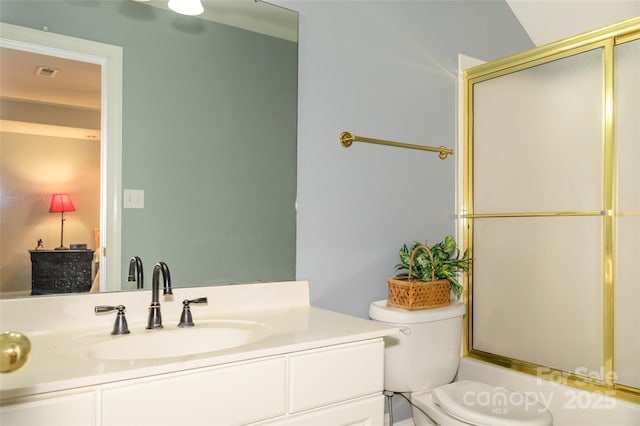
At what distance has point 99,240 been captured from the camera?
1.38 m

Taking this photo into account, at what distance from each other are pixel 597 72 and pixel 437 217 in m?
0.90

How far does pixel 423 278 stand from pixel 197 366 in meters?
1.17

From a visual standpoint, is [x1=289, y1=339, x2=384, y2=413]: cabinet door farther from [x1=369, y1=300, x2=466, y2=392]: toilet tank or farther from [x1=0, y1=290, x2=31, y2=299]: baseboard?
[x1=0, y1=290, x2=31, y2=299]: baseboard

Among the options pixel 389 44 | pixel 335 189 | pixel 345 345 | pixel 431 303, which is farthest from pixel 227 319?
pixel 389 44

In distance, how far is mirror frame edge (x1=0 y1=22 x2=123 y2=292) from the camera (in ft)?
4.51

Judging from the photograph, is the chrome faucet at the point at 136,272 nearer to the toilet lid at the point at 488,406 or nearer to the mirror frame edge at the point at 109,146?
the mirror frame edge at the point at 109,146

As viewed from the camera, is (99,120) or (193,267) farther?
(193,267)

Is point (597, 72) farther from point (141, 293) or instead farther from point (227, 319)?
point (141, 293)

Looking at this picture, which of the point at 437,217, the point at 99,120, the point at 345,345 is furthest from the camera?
the point at 437,217

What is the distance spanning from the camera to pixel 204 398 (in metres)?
1.03

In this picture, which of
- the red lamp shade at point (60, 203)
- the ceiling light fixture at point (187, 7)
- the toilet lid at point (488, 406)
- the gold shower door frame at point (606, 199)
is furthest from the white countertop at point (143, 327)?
A: the gold shower door frame at point (606, 199)

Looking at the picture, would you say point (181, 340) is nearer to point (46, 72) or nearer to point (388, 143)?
point (46, 72)

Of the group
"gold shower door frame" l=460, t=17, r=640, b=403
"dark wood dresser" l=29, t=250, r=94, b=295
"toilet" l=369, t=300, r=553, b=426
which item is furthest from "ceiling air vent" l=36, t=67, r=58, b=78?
"gold shower door frame" l=460, t=17, r=640, b=403

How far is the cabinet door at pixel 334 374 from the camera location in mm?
1173
